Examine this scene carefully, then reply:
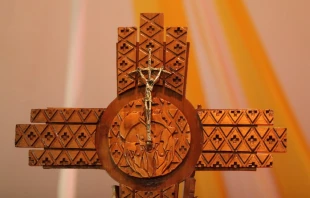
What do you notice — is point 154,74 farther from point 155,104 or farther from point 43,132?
point 43,132

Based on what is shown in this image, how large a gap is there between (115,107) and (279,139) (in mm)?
668

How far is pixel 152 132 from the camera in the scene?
1.99 m

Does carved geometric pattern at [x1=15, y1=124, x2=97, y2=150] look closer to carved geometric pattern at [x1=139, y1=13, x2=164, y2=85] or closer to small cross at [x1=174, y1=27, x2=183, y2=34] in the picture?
carved geometric pattern at [x1=139, y1=13, x2=164, y2=85]

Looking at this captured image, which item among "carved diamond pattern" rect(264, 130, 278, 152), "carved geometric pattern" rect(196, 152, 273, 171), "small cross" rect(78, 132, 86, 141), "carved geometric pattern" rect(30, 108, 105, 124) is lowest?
"carved geometric pattern" rect(196, 152, 273, 171)

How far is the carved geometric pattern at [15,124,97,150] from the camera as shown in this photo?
2.03m

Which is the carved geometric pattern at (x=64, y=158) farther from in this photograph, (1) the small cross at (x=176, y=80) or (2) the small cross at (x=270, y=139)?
(2) the small cross at (x=270, y=139)

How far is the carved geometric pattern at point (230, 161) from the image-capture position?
1951 millimetres

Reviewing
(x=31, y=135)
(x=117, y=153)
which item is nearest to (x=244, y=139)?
(x=117, y=153)

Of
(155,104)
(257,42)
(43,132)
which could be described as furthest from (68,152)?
(257,42)

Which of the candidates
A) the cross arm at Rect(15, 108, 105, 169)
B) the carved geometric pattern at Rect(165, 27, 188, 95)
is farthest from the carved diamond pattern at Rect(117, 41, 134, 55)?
the cross arm at Rect(15, 108, 105, 169)

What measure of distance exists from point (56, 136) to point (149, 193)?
1.47ft

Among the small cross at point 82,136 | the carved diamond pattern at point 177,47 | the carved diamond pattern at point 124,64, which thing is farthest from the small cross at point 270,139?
the small cross at point 82,136

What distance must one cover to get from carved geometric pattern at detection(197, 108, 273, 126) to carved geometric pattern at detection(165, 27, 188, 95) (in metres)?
0.15

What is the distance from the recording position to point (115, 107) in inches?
80.0
